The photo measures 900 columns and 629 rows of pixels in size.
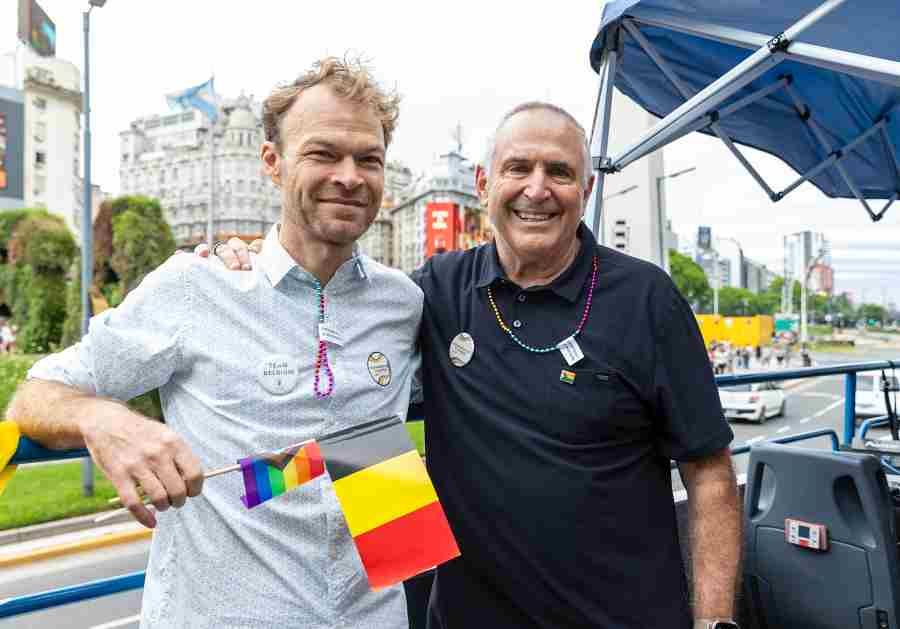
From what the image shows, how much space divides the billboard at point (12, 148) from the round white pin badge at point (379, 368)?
74.8 m

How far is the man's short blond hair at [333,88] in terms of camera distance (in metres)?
1.64

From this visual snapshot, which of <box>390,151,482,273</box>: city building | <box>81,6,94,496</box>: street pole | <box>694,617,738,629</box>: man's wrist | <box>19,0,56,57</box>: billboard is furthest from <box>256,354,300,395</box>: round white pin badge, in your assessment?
<box>19,0,56,57</box>: billboard

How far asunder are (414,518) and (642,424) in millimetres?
634

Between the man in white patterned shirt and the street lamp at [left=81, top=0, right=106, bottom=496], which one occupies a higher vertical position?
the street lamp at [left=81, top=0, right=106, bottom=496]

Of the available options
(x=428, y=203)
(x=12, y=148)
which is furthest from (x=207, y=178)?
(x=428, y=203)

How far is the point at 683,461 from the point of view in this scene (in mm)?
1773

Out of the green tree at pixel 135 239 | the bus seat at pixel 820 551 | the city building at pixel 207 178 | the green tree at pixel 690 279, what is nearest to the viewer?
the bus seat at pixel 820 551

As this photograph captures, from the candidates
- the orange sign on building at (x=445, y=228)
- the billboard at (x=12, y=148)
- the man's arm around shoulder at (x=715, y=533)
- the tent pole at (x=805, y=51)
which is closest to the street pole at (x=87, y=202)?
the tent pole at (x=805, y=51)

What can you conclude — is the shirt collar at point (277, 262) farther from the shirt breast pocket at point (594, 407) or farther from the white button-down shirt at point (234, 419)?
the shirt breast pocket at point (594, 407)

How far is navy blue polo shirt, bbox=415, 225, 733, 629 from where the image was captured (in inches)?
66.3

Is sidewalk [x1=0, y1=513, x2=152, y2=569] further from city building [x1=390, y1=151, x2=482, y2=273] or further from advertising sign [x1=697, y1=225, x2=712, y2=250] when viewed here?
city building [x1=390, y1=151, x2=482, y2=273]

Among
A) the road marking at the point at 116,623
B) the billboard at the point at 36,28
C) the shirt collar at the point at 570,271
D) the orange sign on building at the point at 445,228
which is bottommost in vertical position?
the road marking at the point at 116,623

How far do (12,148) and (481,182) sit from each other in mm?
77344

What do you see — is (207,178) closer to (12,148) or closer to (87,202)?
(12,148)
